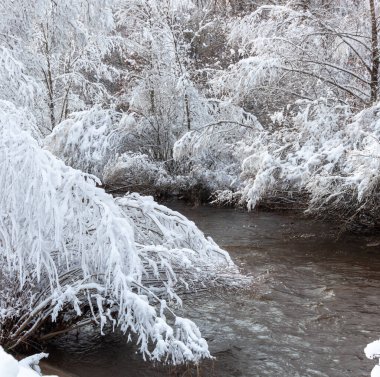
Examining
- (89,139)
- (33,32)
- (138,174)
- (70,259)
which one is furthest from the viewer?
(138,174)

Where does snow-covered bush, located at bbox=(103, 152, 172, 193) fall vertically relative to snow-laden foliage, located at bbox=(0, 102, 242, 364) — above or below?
below

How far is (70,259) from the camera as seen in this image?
4578 millimetres

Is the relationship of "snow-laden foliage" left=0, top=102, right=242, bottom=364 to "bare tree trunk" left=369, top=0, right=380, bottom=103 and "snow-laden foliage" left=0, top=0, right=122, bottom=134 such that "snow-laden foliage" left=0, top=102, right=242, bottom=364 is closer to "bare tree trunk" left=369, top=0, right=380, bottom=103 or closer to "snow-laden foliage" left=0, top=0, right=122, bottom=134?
"snow-laden foliage" left=0, top=0, right=122, bottom=134

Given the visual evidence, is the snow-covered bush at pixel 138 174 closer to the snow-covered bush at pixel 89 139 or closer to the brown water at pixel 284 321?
the snow-covered bush at pixel 89 139

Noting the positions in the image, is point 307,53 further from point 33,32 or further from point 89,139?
point 89,139

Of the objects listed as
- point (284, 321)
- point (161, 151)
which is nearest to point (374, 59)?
point (284, 321)

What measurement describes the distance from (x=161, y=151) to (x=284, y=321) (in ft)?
35.5

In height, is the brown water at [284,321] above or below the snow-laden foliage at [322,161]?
below

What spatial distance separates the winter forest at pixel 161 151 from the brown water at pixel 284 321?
0.52 feet

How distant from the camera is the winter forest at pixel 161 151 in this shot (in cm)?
409

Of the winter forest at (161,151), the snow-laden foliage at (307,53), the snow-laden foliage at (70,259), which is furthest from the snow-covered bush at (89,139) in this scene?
the snow-laden foliage at (70,259)

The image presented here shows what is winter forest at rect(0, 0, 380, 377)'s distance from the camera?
4.09 meters

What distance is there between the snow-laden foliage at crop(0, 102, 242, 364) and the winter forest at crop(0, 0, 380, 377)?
1 centimetres

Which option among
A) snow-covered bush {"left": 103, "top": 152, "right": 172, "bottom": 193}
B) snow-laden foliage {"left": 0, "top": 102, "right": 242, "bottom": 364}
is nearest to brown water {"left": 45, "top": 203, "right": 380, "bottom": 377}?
snow-laden foliage {"left": 0, "top": 102, "right": 242, "bottom": 364}
